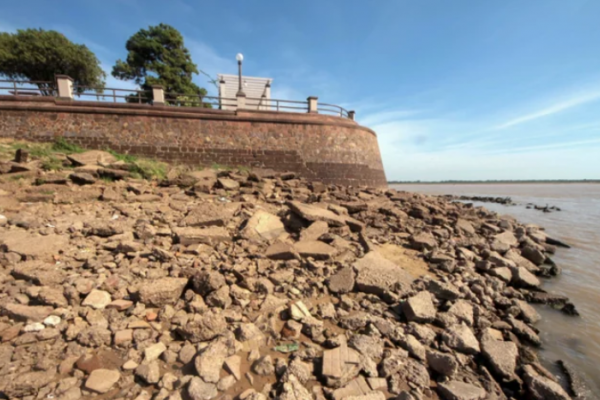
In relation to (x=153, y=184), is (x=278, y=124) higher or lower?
higher

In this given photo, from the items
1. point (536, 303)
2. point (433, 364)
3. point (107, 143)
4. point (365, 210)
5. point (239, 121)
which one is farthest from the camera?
point (239, 121)

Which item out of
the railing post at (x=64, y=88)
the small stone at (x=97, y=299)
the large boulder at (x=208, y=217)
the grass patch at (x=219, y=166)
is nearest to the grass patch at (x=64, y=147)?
the railing post at (x=64, y=88)

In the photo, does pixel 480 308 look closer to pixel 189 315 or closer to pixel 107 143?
pixel 189 315

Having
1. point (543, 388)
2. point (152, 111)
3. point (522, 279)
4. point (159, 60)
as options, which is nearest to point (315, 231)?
point (543, 388)

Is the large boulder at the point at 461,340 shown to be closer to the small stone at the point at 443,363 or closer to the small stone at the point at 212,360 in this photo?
the small stone at the point at 443,363

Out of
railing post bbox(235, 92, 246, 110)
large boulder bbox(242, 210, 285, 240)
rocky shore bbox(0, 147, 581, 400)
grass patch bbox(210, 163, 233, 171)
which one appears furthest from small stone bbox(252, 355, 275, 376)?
railing post bbox(235, 92, 246, 110)

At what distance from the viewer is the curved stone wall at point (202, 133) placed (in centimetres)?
1016

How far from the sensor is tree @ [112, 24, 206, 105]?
19891 millimetres

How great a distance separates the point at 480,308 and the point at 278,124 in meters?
9.99

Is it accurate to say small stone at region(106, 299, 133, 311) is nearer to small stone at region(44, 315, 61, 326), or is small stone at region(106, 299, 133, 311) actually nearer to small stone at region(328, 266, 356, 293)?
small stone at region(44, 315, 61, 326)

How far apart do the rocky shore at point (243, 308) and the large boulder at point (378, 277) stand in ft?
0.08

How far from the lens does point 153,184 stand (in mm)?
7664

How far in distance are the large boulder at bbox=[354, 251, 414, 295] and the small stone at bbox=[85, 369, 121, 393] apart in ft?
9.18

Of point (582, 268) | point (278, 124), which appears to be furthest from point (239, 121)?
point (582, 268)
